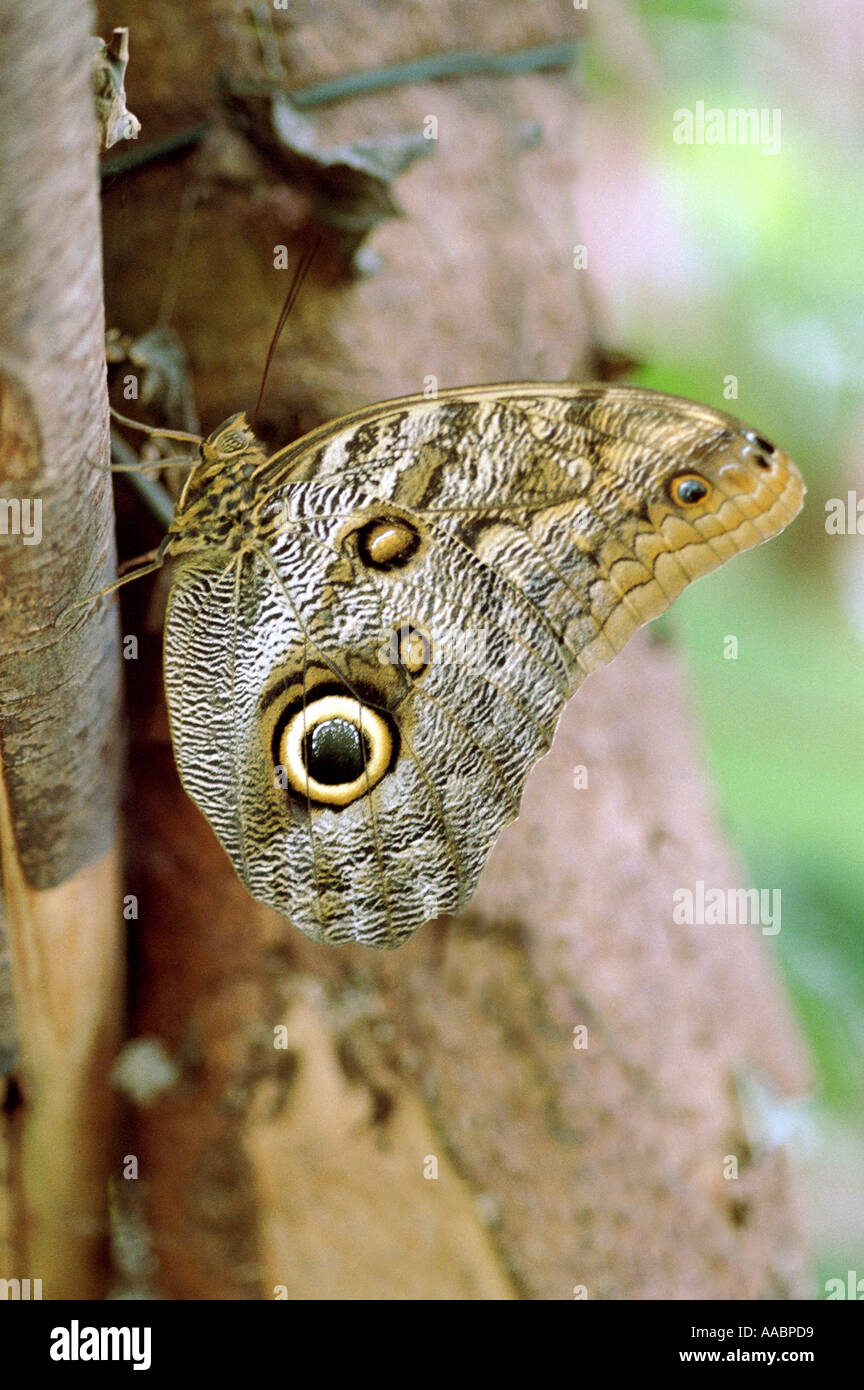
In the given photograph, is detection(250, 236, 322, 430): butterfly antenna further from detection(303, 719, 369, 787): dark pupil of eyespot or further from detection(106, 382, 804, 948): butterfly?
detection(303, 719, 369, 787): dark pupil of eyespot

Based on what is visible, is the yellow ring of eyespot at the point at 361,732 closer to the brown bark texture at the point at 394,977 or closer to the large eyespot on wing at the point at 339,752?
the large eyespot on wing at the point at 339,752

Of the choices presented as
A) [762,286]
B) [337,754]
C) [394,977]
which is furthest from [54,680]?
[762,286]

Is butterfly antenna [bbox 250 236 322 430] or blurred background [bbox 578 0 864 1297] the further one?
blurred background [bbox 578 0 864 1297]

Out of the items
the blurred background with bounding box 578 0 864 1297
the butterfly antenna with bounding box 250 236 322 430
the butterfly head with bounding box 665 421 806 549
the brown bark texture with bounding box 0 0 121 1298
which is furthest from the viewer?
the blurred background with bounding box 578 0 864 1297

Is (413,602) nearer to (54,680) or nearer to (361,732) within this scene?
(361,732)

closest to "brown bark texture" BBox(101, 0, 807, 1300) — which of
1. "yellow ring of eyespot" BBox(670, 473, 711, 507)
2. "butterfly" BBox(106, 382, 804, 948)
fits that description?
"butterfly" BBox(106, 382, 804, 948)

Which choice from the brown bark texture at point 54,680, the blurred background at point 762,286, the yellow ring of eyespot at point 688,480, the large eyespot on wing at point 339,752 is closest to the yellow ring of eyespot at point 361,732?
the large eyespot on wing at point 339,752

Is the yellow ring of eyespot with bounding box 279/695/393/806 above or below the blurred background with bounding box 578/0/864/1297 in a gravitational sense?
below
